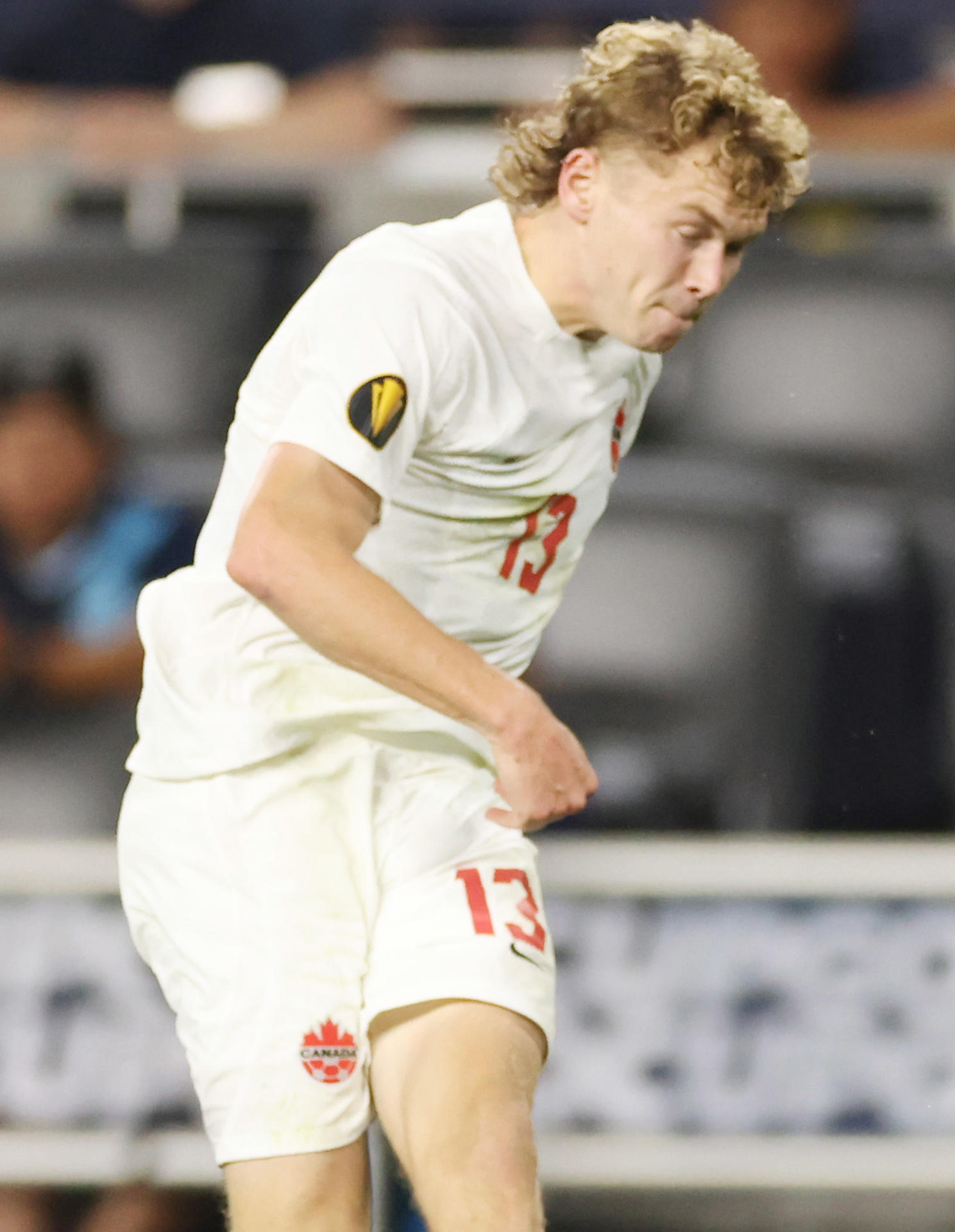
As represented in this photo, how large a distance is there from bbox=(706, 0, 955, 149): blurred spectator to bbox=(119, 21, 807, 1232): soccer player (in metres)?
1.15

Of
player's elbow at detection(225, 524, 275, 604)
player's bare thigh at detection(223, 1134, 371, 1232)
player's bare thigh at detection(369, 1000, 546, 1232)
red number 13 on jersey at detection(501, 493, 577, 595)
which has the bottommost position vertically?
player's bare thigh at detection(223, 1134, 371, 1232)

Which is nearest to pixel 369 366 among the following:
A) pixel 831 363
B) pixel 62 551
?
pixel 62 551

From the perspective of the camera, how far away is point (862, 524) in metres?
2.23

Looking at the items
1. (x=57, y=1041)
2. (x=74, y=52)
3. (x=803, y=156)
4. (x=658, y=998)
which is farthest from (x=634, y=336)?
(x=74, y=52)

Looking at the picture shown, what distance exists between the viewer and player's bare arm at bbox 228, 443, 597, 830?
41.7 inches

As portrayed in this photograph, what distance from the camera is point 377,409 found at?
1118mm

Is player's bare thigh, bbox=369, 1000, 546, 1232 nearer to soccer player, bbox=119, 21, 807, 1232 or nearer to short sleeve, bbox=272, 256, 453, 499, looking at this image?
soccer player, bbox=119, 21, 807, 1232

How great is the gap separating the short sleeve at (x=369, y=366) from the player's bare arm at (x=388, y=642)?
43mm

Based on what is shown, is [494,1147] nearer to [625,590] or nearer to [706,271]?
[706,271]

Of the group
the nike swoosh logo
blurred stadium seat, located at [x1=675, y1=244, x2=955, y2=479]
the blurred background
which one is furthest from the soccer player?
blurred stadium seat, located at [x1=675, y1=244, x2=955, y2=479]

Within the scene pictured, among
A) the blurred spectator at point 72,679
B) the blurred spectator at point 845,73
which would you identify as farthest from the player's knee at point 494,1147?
the blurred spectator at point 845,73

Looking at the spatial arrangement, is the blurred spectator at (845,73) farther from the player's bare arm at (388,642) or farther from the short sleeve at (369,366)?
the player's bare arm at (388,642)

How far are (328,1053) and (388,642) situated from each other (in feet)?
1.16

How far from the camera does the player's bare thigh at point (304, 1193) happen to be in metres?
1.21
